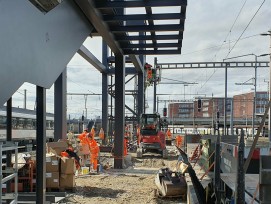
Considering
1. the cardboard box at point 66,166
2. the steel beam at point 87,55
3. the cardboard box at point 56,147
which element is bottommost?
the cardboard box at point 66,166

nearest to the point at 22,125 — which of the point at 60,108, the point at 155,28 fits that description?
the point at 60,108

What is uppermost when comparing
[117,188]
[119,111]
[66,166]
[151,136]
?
[119,111]

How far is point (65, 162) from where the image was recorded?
1154 cm

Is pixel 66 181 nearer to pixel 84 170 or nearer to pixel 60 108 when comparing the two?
pixel 84 170

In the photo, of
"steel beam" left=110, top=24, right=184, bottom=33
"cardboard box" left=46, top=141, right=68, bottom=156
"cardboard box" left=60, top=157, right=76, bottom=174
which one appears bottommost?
"cardboard box" left=60, top=157, right=76, bottom=174

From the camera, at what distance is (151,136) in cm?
2475

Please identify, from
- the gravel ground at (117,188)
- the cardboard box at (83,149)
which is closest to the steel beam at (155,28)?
the gravel ground at (117,188)

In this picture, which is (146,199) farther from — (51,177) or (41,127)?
(41,127)

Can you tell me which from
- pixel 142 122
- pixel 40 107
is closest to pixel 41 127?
pixel 40 107

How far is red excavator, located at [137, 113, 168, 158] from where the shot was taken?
24.2m

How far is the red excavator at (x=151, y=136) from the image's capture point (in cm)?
2425

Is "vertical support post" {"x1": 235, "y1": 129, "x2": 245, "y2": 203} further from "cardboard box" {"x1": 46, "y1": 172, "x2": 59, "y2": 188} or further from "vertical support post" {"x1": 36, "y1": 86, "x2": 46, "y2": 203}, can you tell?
"cardboard box" {"x1": 46, "y1": 172, "x2": 59, "y2": 188}

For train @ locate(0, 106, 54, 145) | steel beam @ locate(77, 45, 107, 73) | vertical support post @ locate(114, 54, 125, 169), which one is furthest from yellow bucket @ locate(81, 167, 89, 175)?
train @ locate(0, 106, 54, 145)

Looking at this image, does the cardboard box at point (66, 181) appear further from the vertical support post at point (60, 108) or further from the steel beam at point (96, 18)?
the vertical support post at point (60, 108)
